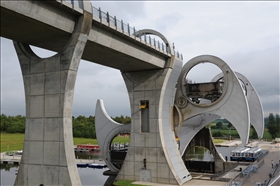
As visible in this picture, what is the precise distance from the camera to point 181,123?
31.1 meters

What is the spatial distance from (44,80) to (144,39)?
337 inches

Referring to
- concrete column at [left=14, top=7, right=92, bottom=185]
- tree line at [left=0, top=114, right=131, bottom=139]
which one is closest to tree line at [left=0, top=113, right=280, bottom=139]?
tree line at [left=0, top=114, right=131, bottom=139]

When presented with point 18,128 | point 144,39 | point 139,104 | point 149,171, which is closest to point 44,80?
point 144,39

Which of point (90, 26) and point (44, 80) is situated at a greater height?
point (90, 26)

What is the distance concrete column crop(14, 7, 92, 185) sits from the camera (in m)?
15.5

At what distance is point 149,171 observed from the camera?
25344 mm

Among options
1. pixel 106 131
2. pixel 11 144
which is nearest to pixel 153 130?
pixel 106 131

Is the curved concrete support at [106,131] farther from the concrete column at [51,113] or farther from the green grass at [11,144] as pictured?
the green grass at [11,144]

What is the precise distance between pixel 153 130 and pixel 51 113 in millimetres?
11174

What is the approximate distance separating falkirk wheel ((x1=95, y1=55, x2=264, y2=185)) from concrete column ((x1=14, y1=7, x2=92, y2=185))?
10.6 meters

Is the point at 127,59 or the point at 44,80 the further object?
the point at 127,59

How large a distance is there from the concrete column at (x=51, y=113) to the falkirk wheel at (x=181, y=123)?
34.9 feet

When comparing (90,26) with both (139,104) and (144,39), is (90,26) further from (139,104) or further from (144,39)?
(139,104)

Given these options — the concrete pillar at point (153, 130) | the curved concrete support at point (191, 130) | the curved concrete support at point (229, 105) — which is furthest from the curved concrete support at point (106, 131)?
the curved concrete support at point (191, 130)
